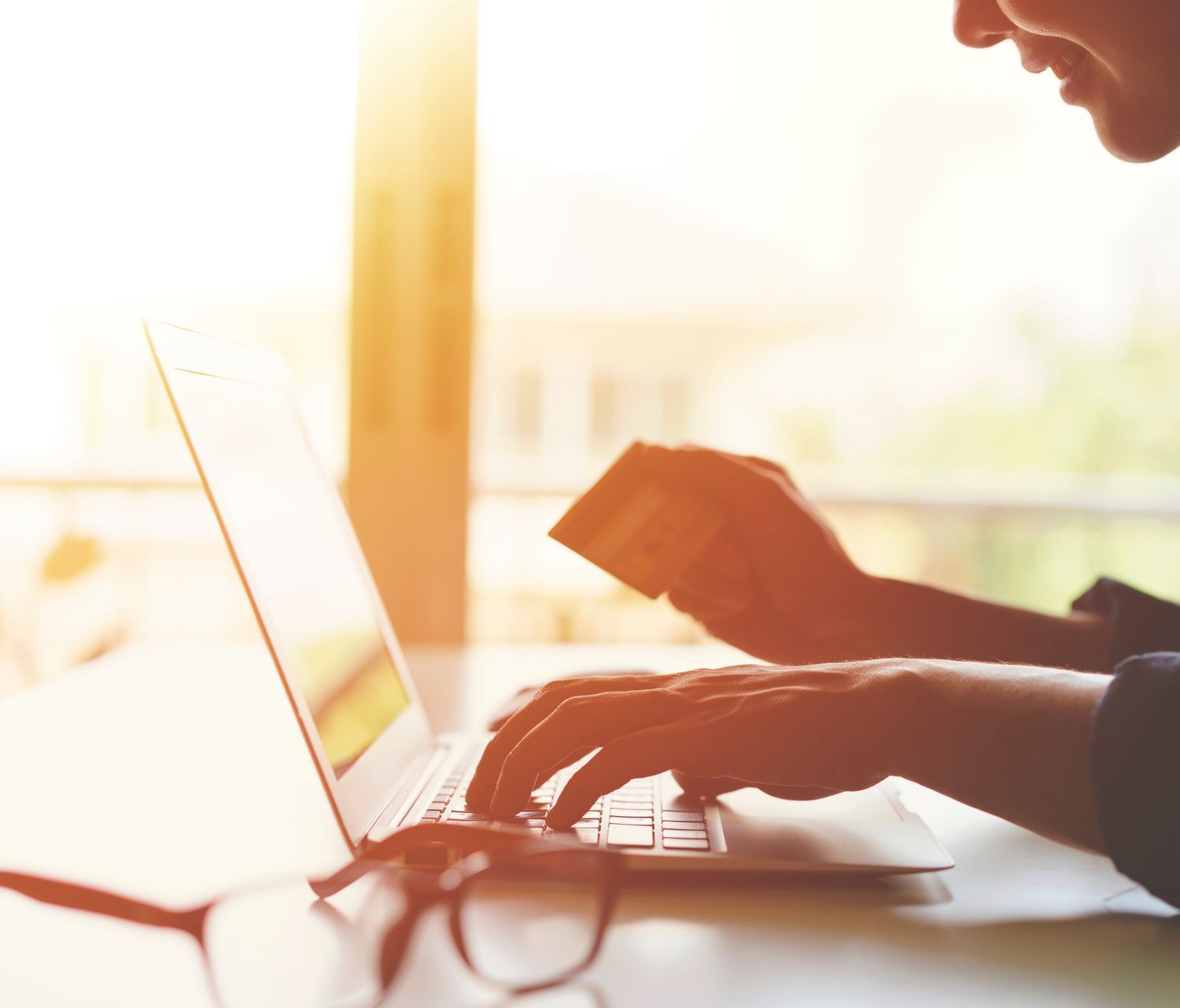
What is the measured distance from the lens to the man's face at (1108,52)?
2.62 feet

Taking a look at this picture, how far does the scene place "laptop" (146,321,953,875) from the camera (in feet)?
1.81

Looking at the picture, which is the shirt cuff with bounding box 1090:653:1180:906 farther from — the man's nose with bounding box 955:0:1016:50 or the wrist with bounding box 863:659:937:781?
the man's nose with bounding box 955:0:1016:50

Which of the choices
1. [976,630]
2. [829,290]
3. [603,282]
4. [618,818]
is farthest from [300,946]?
[829,290]

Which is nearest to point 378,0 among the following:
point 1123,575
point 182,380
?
point 182,380

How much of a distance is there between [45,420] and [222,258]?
1.06 m

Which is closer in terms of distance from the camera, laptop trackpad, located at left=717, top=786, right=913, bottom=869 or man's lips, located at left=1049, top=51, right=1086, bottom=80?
laptop trackpad, located at left=717, top=786, right=913, bottom=869

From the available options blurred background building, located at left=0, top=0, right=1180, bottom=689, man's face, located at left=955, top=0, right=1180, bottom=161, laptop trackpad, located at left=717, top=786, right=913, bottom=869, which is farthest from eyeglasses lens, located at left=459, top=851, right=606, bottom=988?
blurred background building, located at left=0, top=0, right=1180, bottom=689

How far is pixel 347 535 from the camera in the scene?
2.96 feet

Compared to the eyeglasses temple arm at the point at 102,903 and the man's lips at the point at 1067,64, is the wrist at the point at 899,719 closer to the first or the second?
the eyeglasses temple arm at the point at 102,903

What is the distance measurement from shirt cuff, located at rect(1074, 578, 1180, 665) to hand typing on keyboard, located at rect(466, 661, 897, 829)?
405mm

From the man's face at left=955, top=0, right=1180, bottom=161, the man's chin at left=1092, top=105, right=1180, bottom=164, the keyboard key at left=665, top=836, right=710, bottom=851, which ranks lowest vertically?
the keyboard key at left=665, top=836, right=710, bottom=851

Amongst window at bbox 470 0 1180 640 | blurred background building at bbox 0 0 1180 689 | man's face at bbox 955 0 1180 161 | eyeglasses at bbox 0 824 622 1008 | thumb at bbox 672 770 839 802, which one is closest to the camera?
eyeglasses at bbox 0 824 622 1008

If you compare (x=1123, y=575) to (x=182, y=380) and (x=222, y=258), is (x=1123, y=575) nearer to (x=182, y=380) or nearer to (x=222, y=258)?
(x=222, y=258)

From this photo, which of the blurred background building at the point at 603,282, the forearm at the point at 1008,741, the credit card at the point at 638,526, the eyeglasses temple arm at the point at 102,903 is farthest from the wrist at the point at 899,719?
the blurred background building at the point at 603,282
